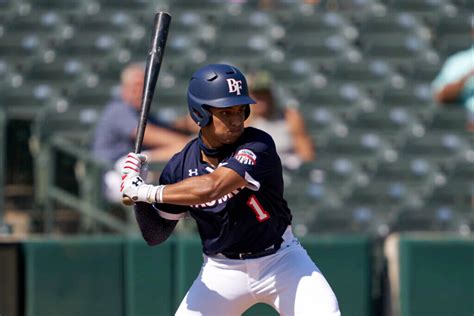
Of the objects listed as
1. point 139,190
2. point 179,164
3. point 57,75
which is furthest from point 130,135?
point 139,190

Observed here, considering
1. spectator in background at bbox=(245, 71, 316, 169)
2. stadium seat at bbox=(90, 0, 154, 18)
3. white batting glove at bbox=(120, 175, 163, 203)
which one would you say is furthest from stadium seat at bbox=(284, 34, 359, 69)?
white batting glove at bbox=(120, 175, 163, 203)

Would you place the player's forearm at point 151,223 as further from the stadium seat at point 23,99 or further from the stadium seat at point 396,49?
the stadium seat at point 396,49

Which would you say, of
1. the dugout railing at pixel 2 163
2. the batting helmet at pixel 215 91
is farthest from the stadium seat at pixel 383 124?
the batting helmet at pixel 215 91

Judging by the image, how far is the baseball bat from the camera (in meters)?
4.18

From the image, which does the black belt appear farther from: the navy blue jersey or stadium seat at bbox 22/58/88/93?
stadium seat at bbox 22/58/88/93

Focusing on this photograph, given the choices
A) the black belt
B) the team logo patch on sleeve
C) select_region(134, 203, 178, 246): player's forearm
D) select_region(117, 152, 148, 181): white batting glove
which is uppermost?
the team logo patch on sleeve

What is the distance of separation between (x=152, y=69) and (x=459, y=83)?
4.44 m

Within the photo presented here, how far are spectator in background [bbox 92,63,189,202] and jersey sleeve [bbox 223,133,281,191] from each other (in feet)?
10.2

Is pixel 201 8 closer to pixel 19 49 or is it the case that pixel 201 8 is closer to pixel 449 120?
pixel 19 49

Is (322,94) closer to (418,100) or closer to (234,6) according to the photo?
(418,100)

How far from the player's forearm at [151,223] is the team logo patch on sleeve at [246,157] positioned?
547mm

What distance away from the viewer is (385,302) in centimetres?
611

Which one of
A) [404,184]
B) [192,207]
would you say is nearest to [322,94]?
[404,184]

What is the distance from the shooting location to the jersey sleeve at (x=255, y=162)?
152 inches
